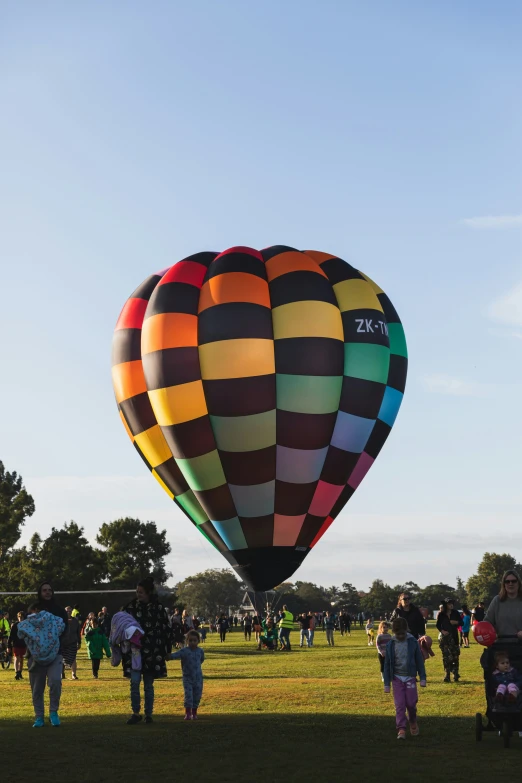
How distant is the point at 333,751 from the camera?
10945mm

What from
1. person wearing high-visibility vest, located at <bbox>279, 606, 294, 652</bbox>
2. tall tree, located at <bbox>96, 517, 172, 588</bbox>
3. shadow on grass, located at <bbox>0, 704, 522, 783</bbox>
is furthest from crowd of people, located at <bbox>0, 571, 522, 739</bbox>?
tall tree, located at <bbox>96, 517, 172, 588</bbox>

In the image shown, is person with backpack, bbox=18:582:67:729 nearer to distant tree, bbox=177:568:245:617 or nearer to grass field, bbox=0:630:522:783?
grass field, bbox=0:630:522:783

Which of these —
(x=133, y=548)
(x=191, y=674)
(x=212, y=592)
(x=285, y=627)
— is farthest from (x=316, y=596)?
(x=191, y=674)

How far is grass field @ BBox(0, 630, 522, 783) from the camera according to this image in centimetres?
977

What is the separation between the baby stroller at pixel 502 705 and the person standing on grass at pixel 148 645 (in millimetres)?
4279

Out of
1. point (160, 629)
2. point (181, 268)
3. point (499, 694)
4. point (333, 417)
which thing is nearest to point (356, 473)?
point (333, 417)

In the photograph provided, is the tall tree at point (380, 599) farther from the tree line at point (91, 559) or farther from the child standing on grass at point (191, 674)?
the child standing on grass at point (191, 674)

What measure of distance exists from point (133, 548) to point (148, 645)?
84.3m

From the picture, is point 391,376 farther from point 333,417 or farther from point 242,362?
point 242,362

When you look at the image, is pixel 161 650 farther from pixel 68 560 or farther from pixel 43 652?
pixel 68 560

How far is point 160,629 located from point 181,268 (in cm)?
1876

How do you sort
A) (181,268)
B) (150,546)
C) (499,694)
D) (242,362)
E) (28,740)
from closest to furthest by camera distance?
(499,694) → (28,740) → (242,362) → (181,268) → (150,546)

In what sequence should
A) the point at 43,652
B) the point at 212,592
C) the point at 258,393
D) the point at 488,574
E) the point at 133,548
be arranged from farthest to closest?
1. the point at 212,592
2. the point at 488,574
3. the point at 133,548
4. the point at 258,393
5. the point at 43,652

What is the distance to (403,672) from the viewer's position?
11.7 m
